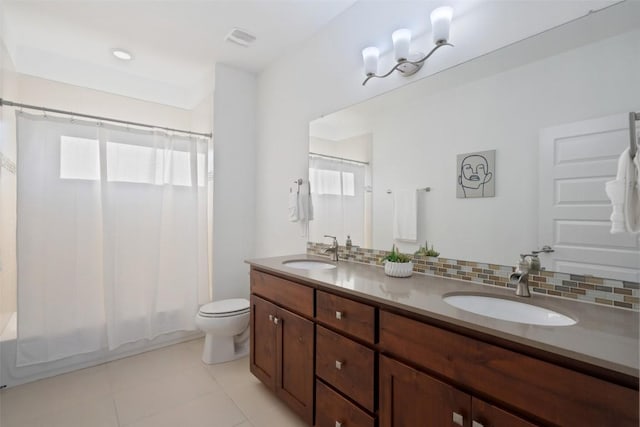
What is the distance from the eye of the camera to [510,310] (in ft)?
3.81

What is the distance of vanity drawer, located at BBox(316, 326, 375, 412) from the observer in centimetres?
121

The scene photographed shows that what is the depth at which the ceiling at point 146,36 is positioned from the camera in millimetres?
2039

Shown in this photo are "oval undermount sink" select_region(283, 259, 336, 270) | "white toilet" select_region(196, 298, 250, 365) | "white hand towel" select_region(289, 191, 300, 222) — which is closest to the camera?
"oval undermount sink" select_region(283, 259, 336, 270)

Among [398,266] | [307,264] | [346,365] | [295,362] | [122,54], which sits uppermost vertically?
[122,54]

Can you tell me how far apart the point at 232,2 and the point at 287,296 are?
2.00 meters

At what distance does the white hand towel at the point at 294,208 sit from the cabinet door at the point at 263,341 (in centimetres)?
72

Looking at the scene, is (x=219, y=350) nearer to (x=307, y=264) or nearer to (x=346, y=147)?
(x=307, y=264)

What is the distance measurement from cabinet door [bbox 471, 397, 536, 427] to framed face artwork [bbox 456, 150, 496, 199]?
2.92 ft

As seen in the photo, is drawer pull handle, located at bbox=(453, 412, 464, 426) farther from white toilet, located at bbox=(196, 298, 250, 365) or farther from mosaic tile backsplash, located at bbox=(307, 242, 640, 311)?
white toilet, located at bbox=(196, 298, 250, 365)

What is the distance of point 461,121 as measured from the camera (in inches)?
57.9

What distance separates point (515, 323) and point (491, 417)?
28 cm

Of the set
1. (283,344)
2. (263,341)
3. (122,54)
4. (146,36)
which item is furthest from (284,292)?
(122,54)

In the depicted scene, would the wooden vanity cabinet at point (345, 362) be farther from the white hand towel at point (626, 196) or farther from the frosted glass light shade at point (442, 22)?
the frosted glass light shade at point (442, 22)

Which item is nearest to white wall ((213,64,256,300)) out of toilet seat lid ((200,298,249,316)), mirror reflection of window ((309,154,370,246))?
toilet seat lid ((200,298,249,316))
